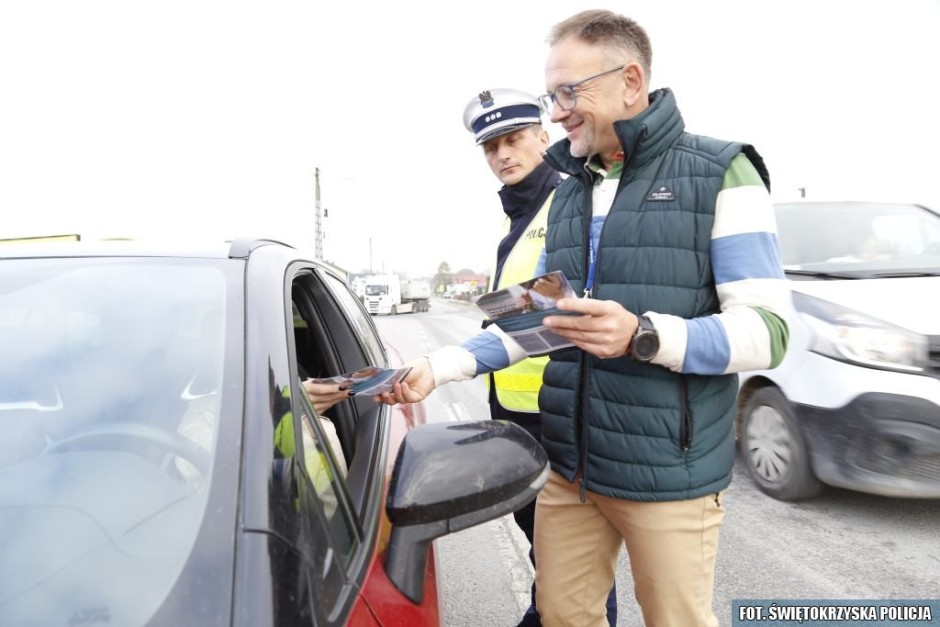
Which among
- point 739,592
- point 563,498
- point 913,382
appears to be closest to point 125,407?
point 563,498

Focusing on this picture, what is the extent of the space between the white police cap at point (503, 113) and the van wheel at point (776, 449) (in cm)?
220

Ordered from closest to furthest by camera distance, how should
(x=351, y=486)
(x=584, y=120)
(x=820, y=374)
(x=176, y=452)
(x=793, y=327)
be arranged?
(x=176, y=452) → (x=351, y=486) → (x=584, y=120) → (x=820, y=374) → (x=793, y=327)

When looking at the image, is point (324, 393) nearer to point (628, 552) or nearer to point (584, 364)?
point (584, 364)

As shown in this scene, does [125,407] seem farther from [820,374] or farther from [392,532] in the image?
[820,374]

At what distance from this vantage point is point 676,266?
1.44 meters

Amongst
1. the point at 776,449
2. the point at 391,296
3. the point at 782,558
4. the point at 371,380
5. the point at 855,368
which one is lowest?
the point at 391,296

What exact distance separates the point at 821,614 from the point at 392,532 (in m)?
2.26

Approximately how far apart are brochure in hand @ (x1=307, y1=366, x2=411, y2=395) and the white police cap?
1.35 m

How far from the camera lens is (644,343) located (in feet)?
4.32

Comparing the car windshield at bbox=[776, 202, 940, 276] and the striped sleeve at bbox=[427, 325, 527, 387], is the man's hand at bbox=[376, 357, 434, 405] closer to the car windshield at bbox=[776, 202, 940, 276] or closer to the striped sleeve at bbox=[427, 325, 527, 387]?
the striped sleeve at bbox=[427, 325, 527, 387]

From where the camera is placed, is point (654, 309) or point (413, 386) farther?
point (413, 386)

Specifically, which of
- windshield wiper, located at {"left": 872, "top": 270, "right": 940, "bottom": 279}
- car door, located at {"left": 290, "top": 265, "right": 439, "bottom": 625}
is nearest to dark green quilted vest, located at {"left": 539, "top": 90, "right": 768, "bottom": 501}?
car door, located at {"left": 290, "top": 265, "right": 439, "bottom": 625}

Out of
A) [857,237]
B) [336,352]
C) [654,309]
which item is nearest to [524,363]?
[336,352]

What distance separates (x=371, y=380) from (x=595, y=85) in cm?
95
